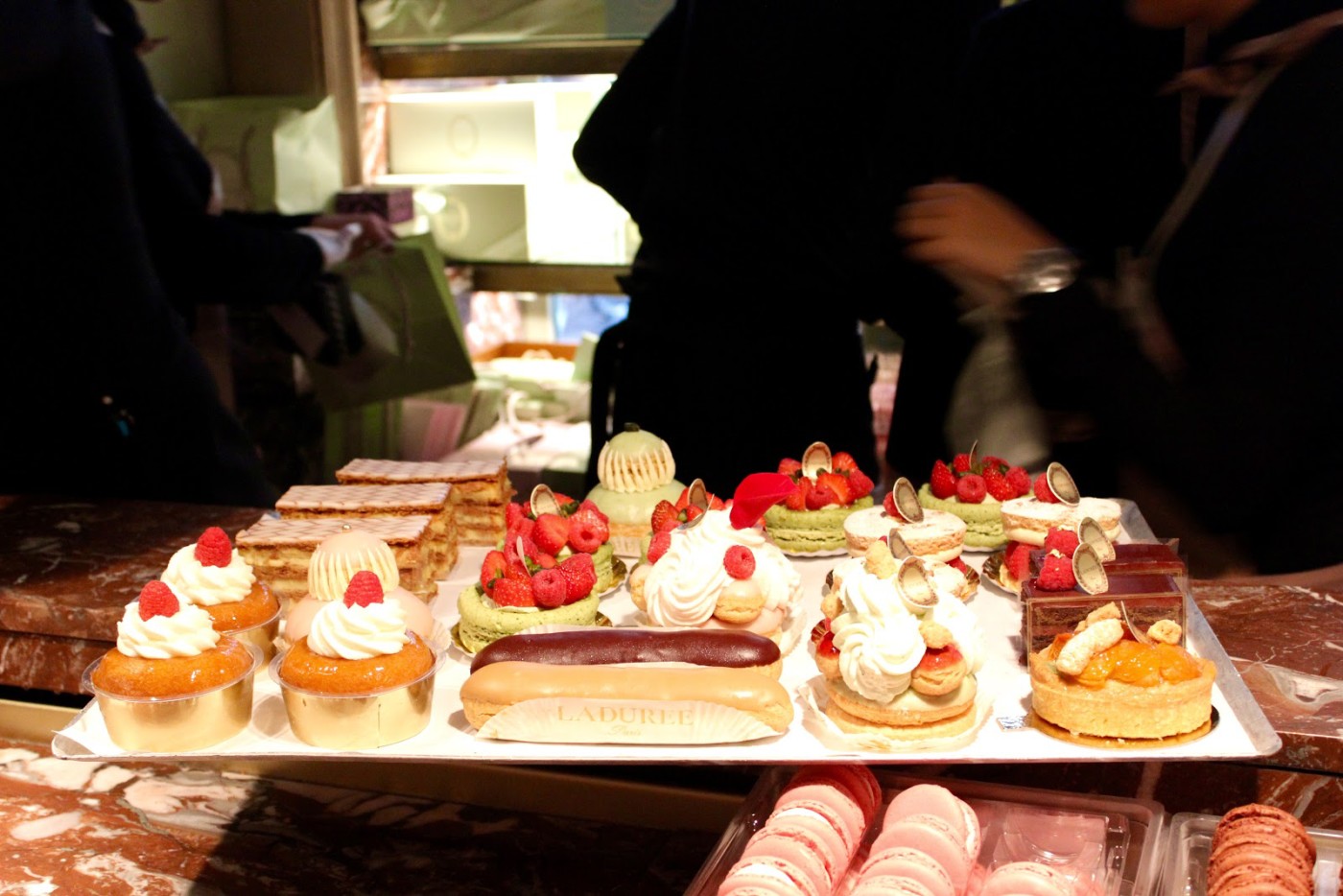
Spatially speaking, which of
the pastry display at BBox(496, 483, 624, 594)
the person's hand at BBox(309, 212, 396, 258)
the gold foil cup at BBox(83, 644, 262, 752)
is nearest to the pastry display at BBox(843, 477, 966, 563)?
the pastry display at BBox(496, 483, 624, 594)

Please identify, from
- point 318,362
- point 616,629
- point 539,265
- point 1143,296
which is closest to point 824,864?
point 616,629

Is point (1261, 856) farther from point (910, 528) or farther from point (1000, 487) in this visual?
point (1000, 487)

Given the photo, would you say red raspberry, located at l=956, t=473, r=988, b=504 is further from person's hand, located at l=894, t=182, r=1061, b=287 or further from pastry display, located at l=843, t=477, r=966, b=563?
person's hand, located at l=894, t=182, r=1061, b=287

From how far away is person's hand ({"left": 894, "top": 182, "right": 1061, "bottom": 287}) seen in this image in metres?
2.79

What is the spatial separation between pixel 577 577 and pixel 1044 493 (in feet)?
3.18

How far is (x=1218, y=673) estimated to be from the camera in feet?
6.34

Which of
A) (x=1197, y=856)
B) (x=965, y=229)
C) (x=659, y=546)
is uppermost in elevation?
(x=965, y=229)

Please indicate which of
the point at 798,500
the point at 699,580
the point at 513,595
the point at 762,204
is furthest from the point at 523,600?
the point at 762,204

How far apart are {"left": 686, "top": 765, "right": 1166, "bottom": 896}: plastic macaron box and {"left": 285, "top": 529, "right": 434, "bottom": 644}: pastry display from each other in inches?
25.2

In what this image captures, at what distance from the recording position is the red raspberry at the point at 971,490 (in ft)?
8.58

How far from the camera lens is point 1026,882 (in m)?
1.62

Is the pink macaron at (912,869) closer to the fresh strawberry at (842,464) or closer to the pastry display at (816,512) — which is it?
the pastry display at (816,512)

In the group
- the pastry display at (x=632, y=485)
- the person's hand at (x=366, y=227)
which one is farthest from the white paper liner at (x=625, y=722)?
the person's hand at (x=366, y=227)

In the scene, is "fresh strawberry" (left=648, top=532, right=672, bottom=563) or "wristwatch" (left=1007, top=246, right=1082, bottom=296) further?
"wristwatch" (left=1007, top=246, right=1082, bottom=296)
